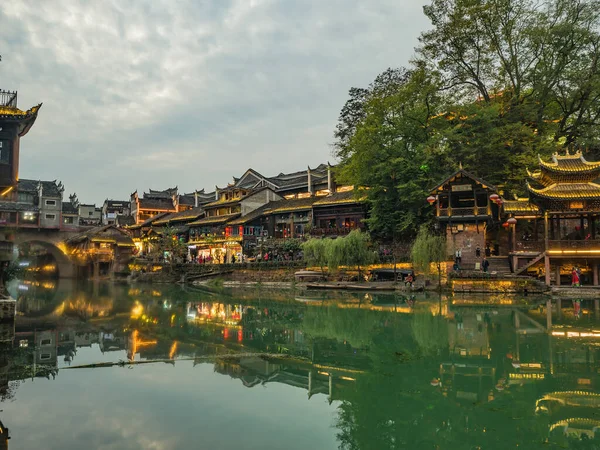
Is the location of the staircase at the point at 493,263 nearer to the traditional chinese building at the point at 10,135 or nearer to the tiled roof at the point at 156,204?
the traditional chinese building at the point at 10,135

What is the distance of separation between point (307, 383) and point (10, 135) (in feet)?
66.5

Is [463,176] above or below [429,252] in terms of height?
above

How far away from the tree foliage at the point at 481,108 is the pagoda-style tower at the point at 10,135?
20621 mm

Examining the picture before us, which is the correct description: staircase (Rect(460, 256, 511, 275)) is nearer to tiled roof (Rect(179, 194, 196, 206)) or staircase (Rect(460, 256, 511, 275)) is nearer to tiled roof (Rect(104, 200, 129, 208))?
tiled roof (Rect(179, 194, 196, 206))

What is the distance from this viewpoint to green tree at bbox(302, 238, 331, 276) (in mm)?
30808

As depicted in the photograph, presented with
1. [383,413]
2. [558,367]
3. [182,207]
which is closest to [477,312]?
[558,367]

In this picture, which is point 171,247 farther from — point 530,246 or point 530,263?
point 530,263

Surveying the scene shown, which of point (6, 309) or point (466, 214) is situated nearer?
point (6, 309)

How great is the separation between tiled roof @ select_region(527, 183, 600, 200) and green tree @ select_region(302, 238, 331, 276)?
13.4m

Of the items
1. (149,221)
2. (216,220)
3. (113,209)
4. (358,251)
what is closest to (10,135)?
(358,251)

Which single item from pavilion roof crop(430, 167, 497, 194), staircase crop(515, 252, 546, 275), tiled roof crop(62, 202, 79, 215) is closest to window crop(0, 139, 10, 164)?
pavilion roof crop(430, 167, 497, 194)

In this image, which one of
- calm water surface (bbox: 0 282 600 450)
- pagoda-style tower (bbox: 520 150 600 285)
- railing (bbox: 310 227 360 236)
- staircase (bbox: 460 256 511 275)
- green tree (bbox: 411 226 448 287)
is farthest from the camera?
railing (bbox: 310 227 360 236)

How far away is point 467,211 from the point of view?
91.6 ft

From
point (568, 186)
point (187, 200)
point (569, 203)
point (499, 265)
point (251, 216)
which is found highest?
point (187, 200)
